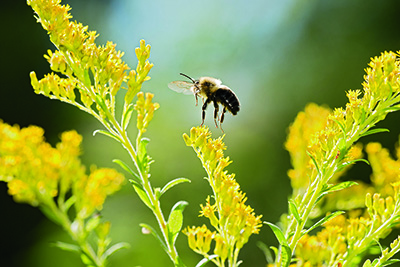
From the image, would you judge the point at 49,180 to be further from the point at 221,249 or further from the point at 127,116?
the point at 221,249

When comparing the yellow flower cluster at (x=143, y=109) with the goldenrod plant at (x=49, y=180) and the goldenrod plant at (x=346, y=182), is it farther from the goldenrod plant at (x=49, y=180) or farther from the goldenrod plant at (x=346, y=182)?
the goldenrod plant at (x=346, y=182)

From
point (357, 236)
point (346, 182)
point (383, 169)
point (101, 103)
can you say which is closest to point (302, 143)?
point (383, 169)

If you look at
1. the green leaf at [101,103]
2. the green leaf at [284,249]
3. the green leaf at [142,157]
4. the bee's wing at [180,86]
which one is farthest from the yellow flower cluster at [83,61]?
the bee's wing at [180,86]

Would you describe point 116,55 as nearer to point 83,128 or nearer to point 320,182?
point 320,182

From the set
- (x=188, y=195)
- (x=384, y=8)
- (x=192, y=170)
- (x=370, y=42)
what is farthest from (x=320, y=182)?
(x=384, y=8)

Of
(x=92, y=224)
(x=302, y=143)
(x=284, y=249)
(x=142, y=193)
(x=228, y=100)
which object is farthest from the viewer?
(x=228, y=100)

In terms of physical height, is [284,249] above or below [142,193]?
below
